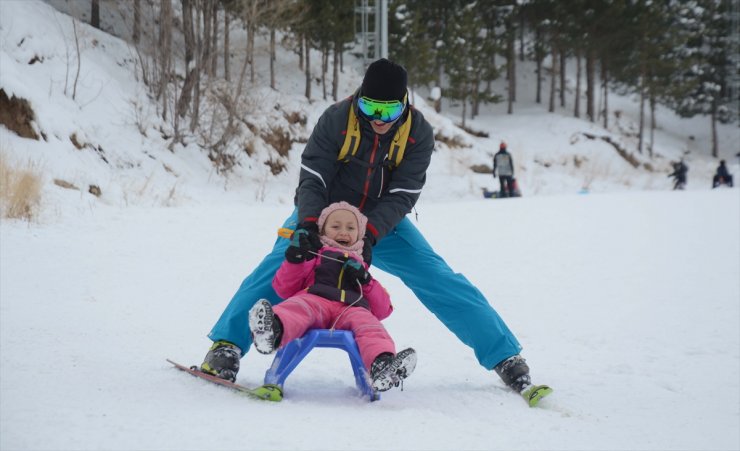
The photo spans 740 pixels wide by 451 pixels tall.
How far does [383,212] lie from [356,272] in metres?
0.38

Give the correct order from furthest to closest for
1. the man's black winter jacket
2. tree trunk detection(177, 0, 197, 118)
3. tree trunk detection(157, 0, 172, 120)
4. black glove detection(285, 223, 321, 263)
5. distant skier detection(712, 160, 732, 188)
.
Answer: distant skier detection(712, 160, 732, 188), tree trunk detection(177, 0, 197, 118), tree trunk detection(157, 0, 172, 120), the man's black winter jacket, black glove detection(285, 223, 321, 263)

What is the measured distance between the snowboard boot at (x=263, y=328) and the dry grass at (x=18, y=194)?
4.49 meters

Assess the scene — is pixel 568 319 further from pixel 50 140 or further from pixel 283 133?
pixel 283 133

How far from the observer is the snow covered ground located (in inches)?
101

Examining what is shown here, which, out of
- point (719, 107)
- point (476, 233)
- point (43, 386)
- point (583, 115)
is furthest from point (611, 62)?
point (43, 386)

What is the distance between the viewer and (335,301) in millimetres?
3125

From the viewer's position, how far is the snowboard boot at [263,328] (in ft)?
8.95

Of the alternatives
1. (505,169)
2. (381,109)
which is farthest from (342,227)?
(505,169)

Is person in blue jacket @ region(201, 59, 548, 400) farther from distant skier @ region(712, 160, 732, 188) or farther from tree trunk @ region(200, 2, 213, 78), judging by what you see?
distant skier @ region(712, 160, 732, 188)

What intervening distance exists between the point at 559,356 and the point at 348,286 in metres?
1.74

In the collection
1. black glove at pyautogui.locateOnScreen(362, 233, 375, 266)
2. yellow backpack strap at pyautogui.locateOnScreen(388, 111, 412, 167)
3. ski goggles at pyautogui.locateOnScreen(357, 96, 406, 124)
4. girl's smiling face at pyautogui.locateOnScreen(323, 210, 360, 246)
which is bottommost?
black glove at pyautogui.locateOnScreen(362, 233, 375, 266)

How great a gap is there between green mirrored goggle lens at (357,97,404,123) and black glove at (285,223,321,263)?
63 cm

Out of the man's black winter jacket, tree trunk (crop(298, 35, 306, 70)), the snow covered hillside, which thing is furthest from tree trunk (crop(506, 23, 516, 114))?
the man's black winter jacket

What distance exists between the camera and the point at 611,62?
125 ft
